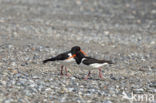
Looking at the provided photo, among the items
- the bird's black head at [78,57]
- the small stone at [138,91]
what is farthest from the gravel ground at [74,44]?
the bird's black head at [78,57]

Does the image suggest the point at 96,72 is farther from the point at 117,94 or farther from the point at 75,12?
the point at 75,12

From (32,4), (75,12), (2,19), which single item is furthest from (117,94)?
(32,4)

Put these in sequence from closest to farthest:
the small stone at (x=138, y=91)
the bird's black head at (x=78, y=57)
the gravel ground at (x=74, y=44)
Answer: the gravel ground at (x=74, y=44), the small stone at (x=138, y=91), the bird's black head at (x=78, y=57)

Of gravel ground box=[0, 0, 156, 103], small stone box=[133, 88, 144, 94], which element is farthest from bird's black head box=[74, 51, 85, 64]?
small stone box=[133, 88, 144, 94]

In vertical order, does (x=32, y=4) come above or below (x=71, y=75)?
above

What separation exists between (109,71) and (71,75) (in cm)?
197

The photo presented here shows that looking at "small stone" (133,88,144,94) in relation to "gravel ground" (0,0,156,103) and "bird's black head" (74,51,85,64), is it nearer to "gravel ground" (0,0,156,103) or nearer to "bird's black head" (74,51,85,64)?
"gravel ground" (0,0,156,103)

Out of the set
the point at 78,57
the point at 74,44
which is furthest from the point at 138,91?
the point at 74,44

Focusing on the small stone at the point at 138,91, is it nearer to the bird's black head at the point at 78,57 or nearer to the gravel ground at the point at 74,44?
the gravel ground at the point at 74,44

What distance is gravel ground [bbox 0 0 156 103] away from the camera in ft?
35.0

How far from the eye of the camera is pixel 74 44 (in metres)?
19.3

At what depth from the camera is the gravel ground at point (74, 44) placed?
10.7 meters

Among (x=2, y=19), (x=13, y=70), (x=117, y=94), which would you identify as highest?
(x=2, y=19)

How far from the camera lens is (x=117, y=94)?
35.9 ft
